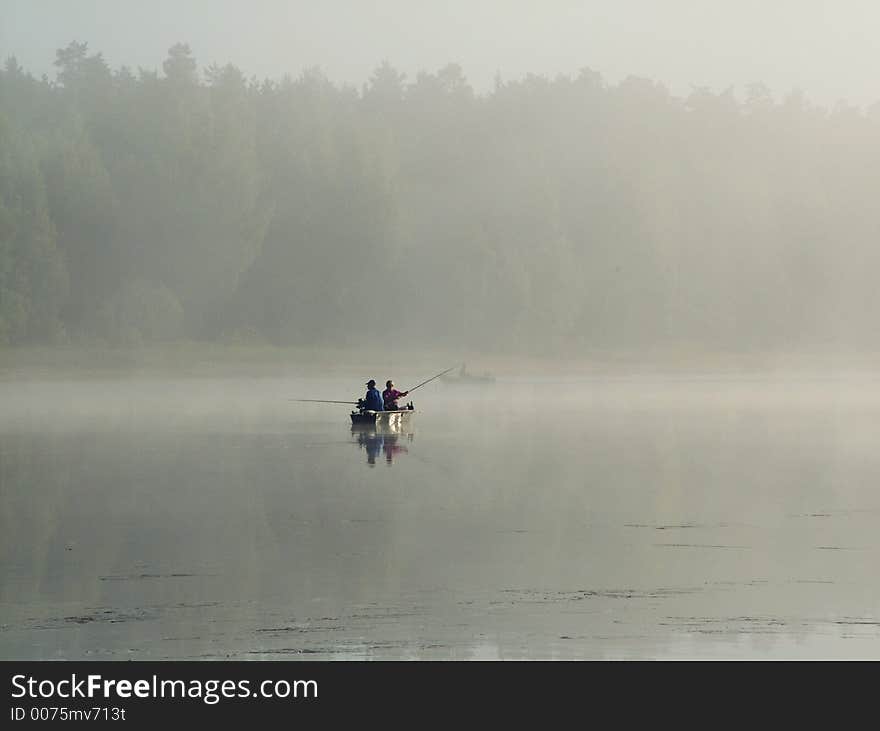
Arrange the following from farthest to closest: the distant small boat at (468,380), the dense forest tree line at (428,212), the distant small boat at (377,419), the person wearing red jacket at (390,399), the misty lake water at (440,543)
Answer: the dense forest tree line at (428,212) < the distant small boat at (468,380) < the person wearing red jacket at (390,399) < the distant small boat at (377,419) < the misty lake water at (440,543)

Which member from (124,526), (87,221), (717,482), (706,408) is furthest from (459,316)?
(124,526)

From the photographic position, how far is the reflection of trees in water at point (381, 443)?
30.8 meters

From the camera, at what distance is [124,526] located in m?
19.2

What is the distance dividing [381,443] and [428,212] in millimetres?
66583

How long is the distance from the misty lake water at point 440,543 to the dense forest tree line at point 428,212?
43961mm

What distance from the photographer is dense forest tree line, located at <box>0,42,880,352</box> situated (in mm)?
81125

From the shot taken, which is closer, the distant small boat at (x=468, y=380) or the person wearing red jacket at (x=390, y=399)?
the person wearing red jacket at (x=390, y=399)

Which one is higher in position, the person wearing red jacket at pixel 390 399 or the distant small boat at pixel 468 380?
the distant small boat at pixel 468 380

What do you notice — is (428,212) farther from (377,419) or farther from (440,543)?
(440,543)

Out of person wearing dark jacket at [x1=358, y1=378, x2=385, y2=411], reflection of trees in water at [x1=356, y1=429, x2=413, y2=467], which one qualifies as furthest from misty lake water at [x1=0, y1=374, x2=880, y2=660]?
person wearing dark jacket at [x1=358, y1=378, x2=385, y2=411]

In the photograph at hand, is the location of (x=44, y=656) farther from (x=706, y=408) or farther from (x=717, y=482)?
(x=706, y=408)

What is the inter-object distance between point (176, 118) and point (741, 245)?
4461 cm

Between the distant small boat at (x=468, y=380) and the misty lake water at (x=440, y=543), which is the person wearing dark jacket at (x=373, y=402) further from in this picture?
the distant small boat at (x=468, y=380)

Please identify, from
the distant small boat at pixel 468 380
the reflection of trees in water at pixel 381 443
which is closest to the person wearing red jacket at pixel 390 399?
the reflection of trees in water at pixel 381 443
